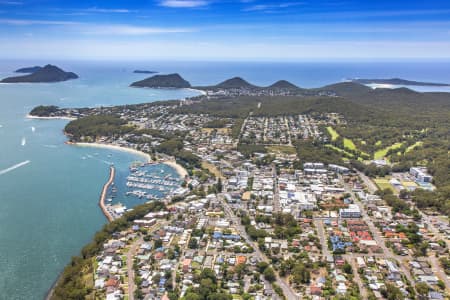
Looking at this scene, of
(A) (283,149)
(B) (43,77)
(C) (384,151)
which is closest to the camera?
(C) (384,151)

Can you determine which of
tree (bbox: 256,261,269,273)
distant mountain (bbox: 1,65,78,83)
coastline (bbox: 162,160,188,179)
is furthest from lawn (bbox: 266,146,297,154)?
distant mountain (bbox: 1,65,78,83)

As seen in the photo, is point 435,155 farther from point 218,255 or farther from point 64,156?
point 64,156

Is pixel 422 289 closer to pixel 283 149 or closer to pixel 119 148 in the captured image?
pixel 283 149

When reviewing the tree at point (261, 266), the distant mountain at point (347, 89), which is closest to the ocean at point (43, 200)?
the tree at point (261, 266)

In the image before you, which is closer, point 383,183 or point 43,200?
point 43,200

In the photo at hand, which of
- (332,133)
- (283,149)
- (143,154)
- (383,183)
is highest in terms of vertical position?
(332,133)

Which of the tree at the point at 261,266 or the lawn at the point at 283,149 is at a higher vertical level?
the lawn at the point at 283,149

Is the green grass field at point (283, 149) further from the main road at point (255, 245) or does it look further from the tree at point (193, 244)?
the tree at point (193, 244)

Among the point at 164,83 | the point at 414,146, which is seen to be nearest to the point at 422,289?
the point at 414,146
